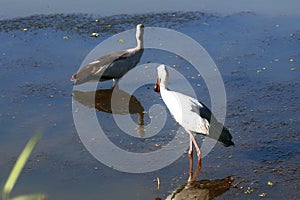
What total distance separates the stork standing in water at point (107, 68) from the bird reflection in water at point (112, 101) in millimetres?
198

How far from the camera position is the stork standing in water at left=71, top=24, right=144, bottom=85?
30.3 feet

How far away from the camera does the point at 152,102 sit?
8680 mm

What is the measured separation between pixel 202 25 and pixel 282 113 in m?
4.21

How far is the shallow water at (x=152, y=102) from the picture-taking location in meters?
6.51

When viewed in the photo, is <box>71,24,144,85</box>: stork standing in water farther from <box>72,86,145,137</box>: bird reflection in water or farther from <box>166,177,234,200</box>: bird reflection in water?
<box>166,177,234,200</box>: bird reflection in water

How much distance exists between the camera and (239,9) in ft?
41.5

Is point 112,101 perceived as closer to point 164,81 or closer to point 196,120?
point 164,81

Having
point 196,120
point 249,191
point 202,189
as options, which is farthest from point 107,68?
point 249,191

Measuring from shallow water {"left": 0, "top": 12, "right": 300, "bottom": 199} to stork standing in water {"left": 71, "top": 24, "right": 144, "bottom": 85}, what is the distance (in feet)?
1.18

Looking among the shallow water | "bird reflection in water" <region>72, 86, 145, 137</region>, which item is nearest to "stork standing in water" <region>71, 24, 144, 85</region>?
"bird reflection in water" <region>72, 86, 145, 137</region>

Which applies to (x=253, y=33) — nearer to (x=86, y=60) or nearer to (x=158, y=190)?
(x=86, y=60)

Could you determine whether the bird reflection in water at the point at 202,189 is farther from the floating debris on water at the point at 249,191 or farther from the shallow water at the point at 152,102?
the floating debris on water at the point at 249,191

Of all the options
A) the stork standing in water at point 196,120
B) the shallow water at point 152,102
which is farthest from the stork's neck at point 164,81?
the shallow water at point 152,102

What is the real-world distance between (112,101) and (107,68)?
61 centimetres
